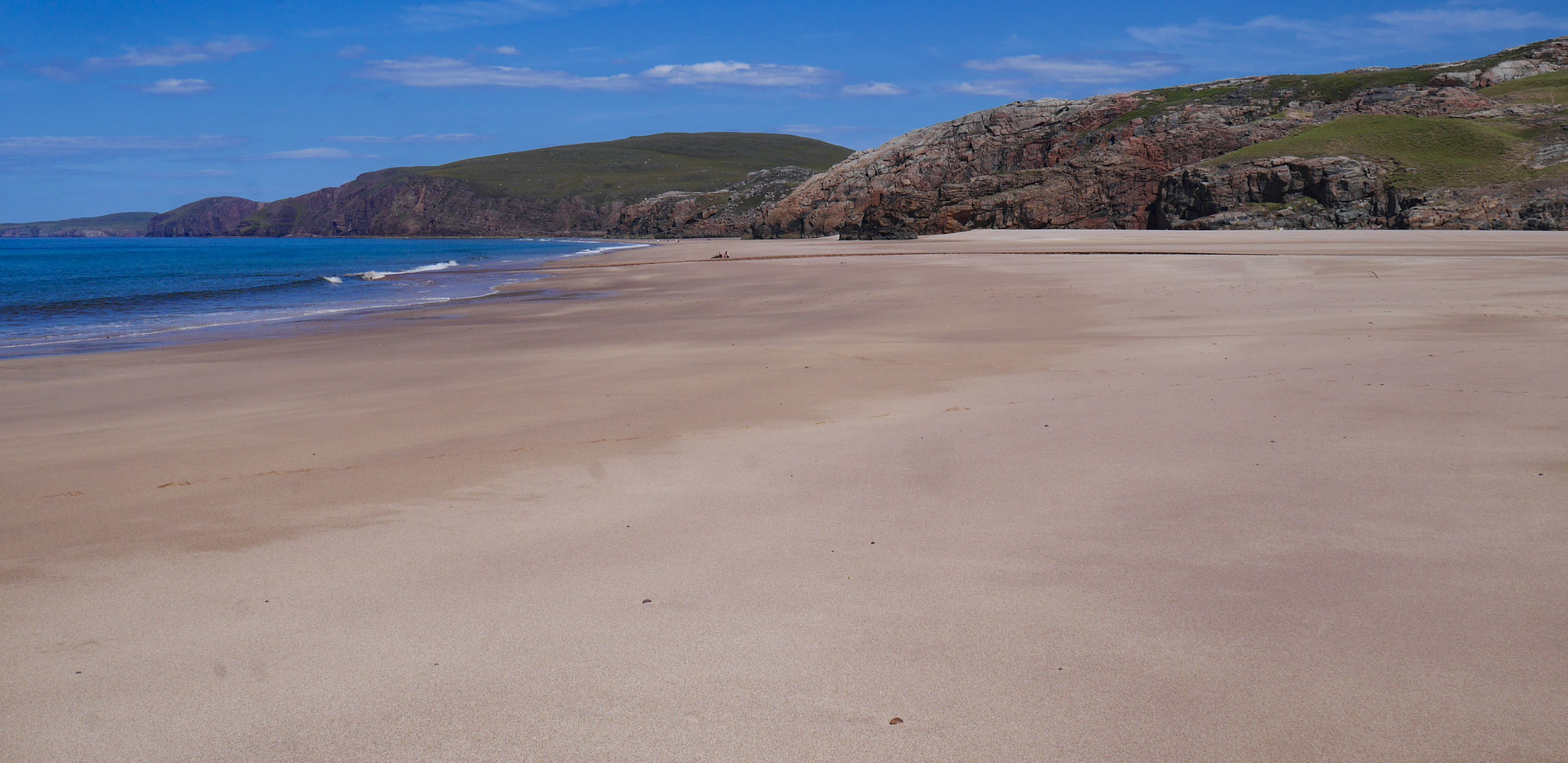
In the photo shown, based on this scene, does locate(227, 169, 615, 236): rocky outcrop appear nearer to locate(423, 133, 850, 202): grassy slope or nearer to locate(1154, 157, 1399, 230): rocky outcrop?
locate(423, 133, 850, 202): grassy slope

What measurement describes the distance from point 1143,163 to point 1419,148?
52.6 ft

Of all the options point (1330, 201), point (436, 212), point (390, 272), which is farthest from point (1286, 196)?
point (436, 212)

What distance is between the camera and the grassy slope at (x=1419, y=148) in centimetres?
3541

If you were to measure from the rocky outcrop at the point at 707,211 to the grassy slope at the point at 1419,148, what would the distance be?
177 ft

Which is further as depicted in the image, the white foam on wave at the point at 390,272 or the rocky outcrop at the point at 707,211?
the rocky outcrop at the point at 707,211

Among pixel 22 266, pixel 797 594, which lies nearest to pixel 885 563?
pixel 797 594

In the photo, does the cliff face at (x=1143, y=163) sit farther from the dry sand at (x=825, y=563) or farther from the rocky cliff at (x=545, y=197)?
the dry sand at (x=825, y=563)

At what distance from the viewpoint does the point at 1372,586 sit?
2760 millimetres

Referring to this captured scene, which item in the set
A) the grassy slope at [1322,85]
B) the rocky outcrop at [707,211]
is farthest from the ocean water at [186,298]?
the rocky outcrop at [707,211]

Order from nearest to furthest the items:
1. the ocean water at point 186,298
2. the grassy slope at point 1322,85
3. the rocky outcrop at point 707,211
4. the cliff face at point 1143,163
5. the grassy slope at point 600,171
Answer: the ocean water at point 186,298 → the cliff face at point 1143,163 → the grassy slope at point 1322,85 → the rocky outcrop at point 707,211 → the grassy slope at point 600,171

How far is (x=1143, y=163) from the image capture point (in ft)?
177

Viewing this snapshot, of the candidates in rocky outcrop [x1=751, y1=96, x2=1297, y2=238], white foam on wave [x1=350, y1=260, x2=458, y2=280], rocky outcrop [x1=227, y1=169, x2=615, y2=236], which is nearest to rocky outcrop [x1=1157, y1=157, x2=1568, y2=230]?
rocky outcrop [x1=751, y1=96, x2=1297, y2=238]

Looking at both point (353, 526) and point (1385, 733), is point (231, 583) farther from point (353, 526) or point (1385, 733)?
point (1385, 733)

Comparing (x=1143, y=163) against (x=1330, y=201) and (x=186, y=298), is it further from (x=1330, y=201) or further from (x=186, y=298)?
(x=186, y=298)
